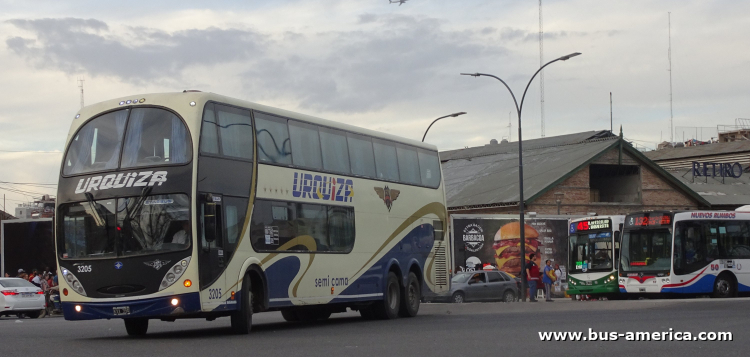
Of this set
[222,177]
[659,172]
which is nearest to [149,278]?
[222,177]

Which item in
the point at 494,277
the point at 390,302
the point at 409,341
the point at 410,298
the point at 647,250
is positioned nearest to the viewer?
the point at 409,341

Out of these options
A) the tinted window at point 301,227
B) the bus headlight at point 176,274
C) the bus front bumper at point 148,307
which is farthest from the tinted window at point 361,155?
the bus front bumper at point 148,307

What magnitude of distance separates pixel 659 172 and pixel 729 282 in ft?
73.5

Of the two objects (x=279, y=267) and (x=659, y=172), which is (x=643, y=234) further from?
(x=659, y=172)

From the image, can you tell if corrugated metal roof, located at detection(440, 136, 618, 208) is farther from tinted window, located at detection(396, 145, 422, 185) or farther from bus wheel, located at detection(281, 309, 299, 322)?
bus wheel, located at detection(281, 309, 299, 322)

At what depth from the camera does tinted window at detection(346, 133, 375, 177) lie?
19.2 metres

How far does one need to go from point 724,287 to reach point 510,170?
78.8 feet

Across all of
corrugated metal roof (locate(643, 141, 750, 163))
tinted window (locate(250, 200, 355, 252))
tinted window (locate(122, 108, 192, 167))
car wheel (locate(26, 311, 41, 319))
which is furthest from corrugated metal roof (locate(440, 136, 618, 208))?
tinted window (locate(122, 108, 192, 167))

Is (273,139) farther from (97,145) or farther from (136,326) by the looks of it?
(136,326)

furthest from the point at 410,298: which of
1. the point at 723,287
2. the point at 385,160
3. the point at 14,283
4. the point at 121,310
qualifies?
the point at 14,283

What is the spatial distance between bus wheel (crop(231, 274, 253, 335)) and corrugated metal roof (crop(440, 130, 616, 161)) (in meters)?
43.4

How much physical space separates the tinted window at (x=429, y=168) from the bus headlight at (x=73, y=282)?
31.7 ft

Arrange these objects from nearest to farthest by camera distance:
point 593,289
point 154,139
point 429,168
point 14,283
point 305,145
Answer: point 154,139 → point 305,145 → point 429,168 → point 14,283 → point 593,289

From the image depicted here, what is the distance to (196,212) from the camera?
1420 cm
